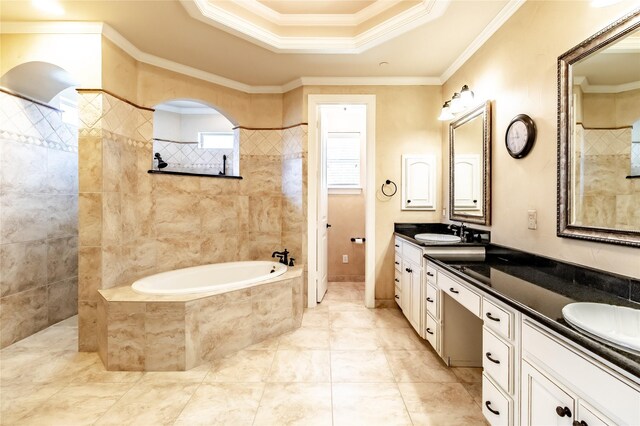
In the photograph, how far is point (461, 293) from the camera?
5.25 ft

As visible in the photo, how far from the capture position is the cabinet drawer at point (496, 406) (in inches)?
47.0

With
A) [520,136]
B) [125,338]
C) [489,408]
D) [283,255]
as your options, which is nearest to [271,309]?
[283,255]

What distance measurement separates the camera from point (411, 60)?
2707mm

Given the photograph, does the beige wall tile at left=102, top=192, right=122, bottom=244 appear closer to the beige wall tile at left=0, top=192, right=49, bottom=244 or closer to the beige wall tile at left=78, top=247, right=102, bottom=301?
the beige wall tile at left=78, top=247, right=102, bottom=301

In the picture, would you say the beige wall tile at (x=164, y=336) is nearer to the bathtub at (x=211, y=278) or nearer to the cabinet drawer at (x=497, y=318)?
the bathtub at (x=211, y=278)

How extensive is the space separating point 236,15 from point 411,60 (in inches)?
66.5

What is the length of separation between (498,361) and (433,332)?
831 mm

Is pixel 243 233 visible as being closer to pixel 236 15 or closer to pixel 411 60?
pixel 236 15

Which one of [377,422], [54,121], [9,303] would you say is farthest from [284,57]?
[9,303]

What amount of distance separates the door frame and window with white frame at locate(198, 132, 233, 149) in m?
1.77

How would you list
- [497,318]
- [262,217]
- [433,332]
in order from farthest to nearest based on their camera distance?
[262,217], [433,332], [497,318]

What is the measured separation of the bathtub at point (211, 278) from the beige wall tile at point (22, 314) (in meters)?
1.04

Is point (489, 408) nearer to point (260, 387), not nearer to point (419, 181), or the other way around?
point (260, 387)

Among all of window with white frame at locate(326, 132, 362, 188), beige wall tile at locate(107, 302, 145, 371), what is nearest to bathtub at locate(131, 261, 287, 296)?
beige wall tile at locate(107, 302, 145, 371)
